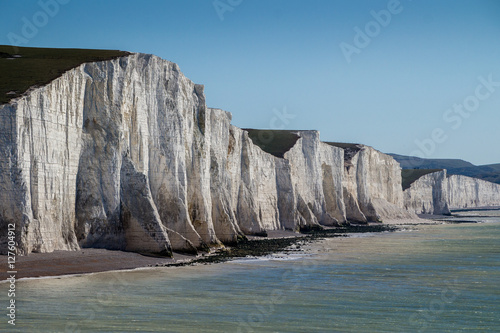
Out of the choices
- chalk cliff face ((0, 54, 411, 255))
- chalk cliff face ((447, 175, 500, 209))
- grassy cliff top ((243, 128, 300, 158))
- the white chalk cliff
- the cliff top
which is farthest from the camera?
chalk cliff face ((447, 175, 500, 209))

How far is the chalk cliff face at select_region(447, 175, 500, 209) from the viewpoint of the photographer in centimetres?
15007

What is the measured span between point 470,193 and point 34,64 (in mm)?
146949

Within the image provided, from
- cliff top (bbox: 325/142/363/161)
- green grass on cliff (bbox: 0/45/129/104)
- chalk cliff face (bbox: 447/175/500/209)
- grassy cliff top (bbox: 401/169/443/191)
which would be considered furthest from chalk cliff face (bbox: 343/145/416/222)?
chalk cliff face (bbox: 447/175/500/209)

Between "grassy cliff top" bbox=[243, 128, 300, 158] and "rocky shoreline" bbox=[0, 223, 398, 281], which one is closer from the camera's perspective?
"rocky shoreline" bbox=[0, 223, 398, 281]

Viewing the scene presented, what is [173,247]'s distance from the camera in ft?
101

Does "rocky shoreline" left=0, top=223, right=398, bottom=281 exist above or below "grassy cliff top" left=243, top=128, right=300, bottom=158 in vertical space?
below

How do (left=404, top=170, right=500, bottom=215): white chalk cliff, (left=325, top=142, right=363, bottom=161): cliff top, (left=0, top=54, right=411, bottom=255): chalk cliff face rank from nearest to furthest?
1. (left=0, top=54, right=411, bottom=255): chalk cliff face
2. (left=325, top=142, right=363, bottom=161): cliff top
3. (left=404, top=170, right=500, bottom=215): white chalk cliff

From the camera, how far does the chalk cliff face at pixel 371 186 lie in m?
77.4

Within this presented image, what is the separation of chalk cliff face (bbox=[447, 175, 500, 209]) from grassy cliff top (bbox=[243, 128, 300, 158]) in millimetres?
86168

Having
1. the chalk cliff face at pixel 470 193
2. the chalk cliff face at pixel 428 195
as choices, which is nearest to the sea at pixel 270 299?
the chalk cliff face at pixel 428 195

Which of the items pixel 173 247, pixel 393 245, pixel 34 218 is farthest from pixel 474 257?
pixel 34 218

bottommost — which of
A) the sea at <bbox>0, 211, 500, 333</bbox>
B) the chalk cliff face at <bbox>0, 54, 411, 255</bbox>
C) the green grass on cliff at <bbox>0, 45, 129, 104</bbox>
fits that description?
the sea at <bbox>0, 211, 500, 333</bbox>

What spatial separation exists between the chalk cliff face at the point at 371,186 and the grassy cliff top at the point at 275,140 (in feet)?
36.9

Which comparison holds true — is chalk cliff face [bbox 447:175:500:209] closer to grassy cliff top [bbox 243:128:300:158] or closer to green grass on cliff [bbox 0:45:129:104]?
grassy cliff top [bbox 243:128:300:158]
